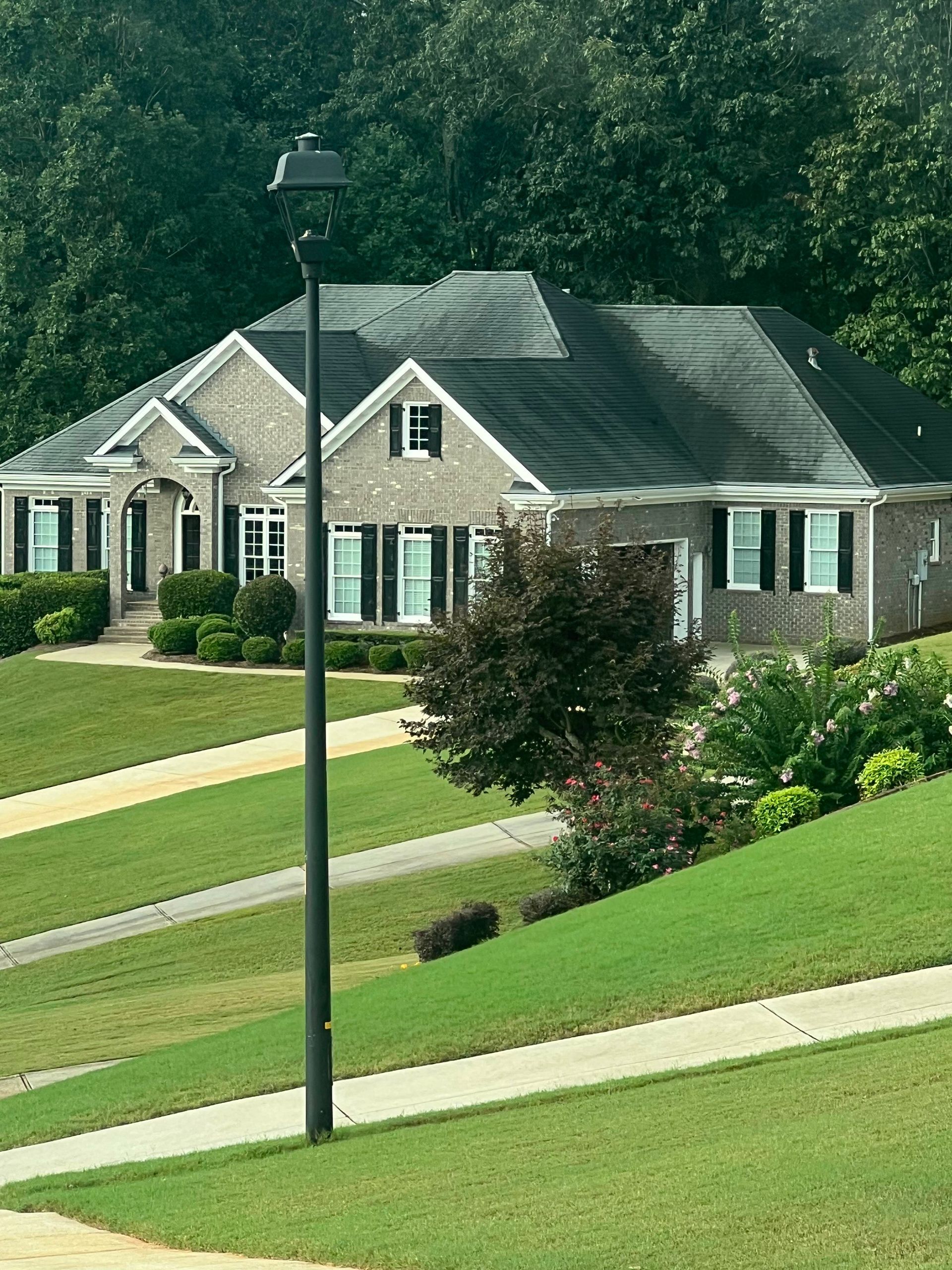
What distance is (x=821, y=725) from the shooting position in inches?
853

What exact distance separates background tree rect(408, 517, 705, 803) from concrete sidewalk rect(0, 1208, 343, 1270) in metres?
10.9

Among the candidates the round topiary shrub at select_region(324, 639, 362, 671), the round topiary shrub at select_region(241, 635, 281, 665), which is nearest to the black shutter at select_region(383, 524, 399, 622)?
the round topiary shrub at select_region(324, 639, 362, 671)

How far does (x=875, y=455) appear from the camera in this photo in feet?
132

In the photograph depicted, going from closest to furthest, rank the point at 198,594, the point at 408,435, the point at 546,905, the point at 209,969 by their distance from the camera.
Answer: the point at 546,905, the point at 209,969, the point at 408,435, the point at 198,594

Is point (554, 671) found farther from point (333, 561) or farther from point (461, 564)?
point (333, 561)

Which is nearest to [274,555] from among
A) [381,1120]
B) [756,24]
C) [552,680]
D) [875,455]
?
[875,455]

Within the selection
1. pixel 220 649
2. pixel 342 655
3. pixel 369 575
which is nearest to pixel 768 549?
pixel 369 575

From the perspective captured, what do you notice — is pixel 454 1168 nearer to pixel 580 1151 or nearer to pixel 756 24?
pixel 580 1151

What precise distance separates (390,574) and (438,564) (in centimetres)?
106

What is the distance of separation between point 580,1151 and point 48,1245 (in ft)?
9.29

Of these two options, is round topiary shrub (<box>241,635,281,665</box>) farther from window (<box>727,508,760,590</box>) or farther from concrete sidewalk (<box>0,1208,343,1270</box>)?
concrete sidewalk (<box>0,1208,343,1270</box>)

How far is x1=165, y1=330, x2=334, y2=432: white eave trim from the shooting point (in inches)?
1634

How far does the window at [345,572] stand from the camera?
3953cm

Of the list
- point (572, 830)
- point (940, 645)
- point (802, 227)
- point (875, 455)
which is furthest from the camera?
point (802, 227)
